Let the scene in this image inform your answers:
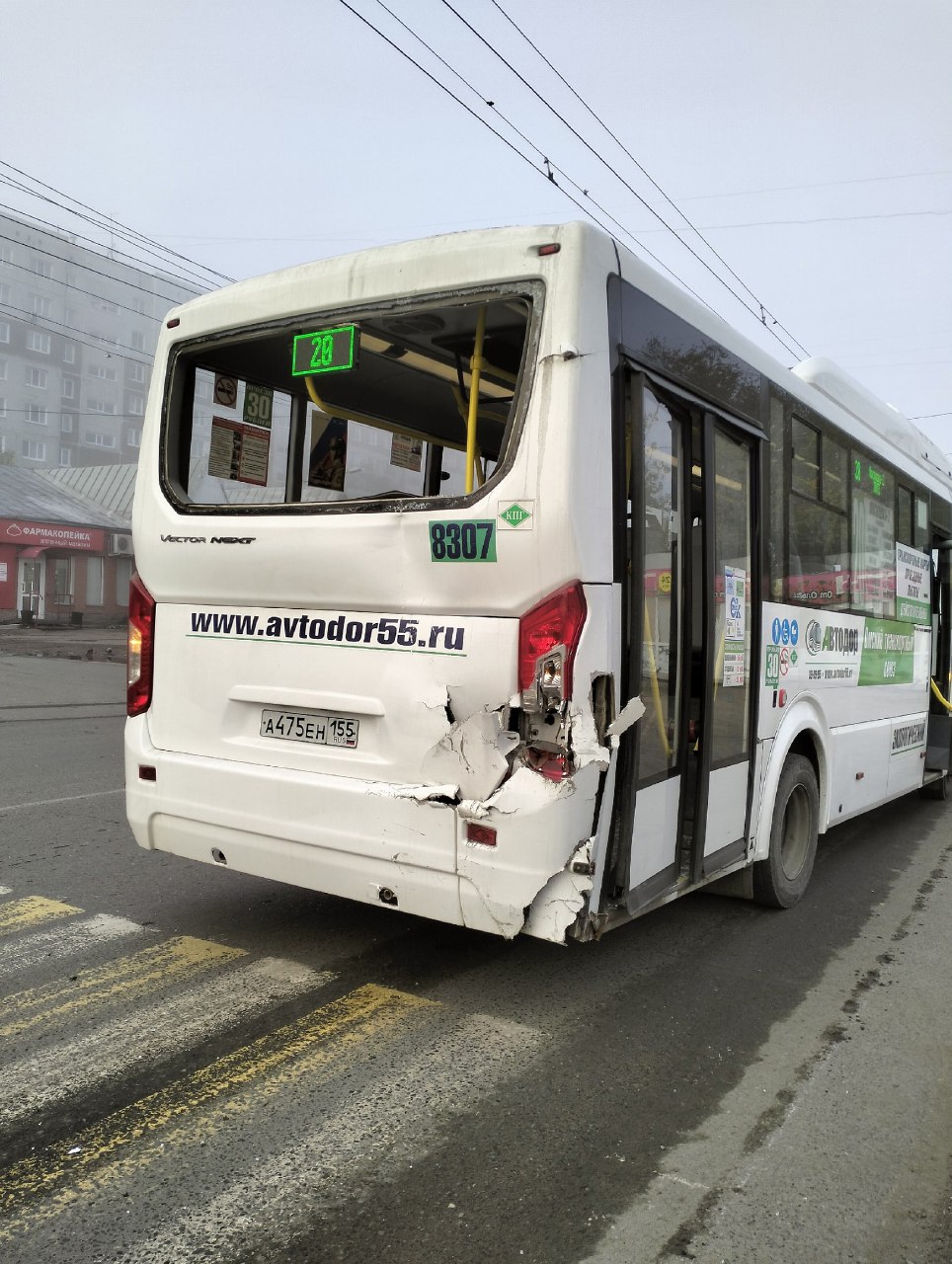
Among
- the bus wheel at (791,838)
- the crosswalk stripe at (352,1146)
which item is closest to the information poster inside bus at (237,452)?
the crosswalk stripe at (352,1146)

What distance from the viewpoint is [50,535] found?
138 feet

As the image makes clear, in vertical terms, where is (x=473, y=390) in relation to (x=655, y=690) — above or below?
above

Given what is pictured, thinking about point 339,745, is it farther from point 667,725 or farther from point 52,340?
point 52,340

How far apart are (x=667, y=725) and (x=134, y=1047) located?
2.41m

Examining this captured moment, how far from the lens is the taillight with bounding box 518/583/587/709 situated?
356cm

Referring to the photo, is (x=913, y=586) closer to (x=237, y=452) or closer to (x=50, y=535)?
(x=237, y=452)

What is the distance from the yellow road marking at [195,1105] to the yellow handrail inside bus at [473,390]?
2.11 metres

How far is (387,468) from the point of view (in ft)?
16.2

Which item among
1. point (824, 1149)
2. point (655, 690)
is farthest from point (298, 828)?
point (824, 1149)

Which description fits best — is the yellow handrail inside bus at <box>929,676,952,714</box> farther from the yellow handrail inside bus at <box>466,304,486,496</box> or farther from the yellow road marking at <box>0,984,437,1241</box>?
the yellow road marking at <box>0,984,437,1241</box>

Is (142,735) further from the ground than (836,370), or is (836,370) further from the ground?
(836,370)

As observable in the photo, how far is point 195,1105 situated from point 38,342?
295ft

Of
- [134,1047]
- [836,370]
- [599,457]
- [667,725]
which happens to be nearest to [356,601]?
[599,457]

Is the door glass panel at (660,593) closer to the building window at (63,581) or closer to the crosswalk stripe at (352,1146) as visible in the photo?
the crosswalk stripe at (352,1146)
